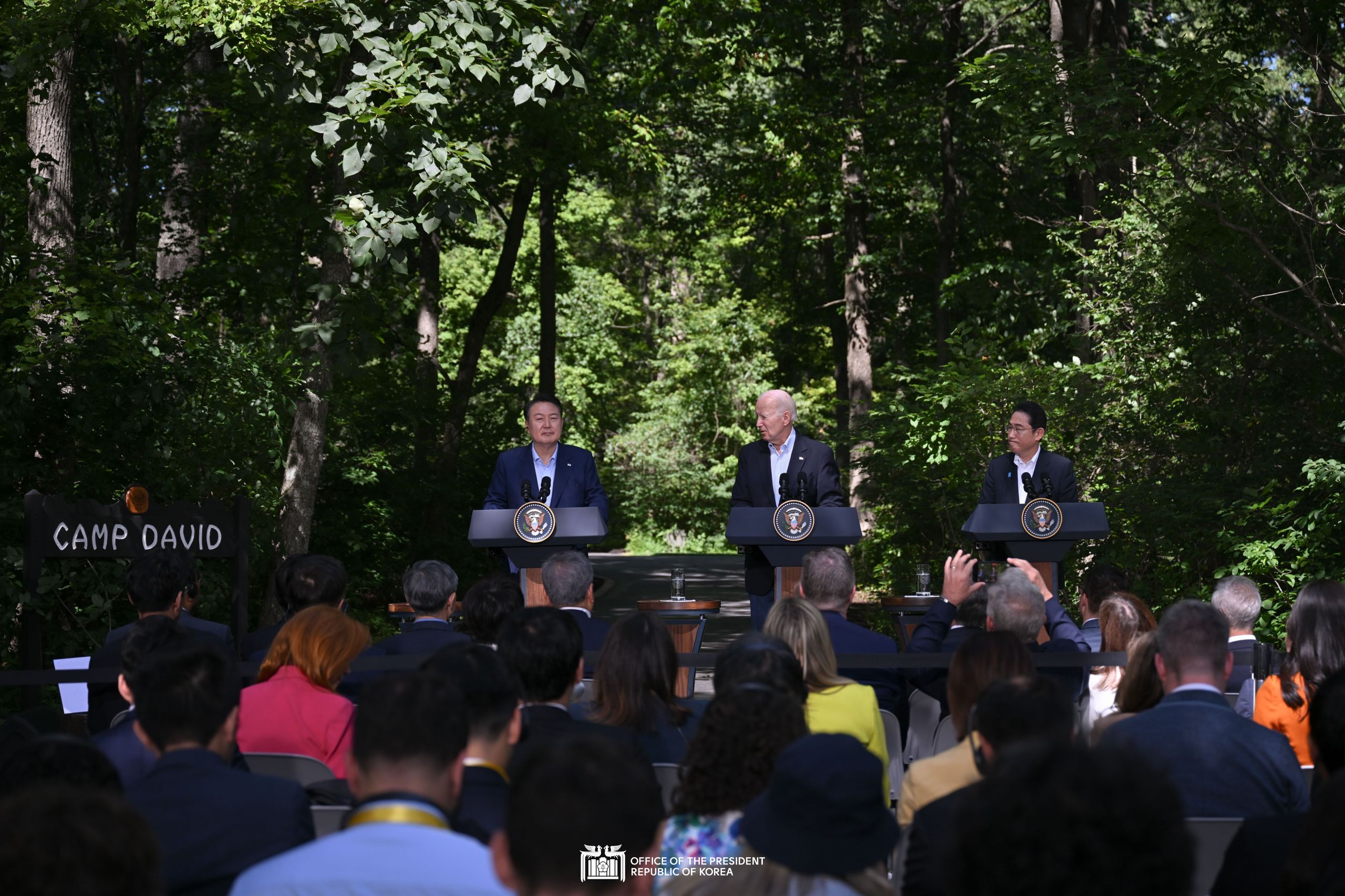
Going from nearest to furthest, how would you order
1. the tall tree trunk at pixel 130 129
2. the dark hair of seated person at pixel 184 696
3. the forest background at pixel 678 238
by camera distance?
the dark hair of seated person at pixel 184 696, the forest background at pixel 678 238, the tall tree trunk at pixel 130 129

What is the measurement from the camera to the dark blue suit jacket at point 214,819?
8.71ft

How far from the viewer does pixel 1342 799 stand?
2.09m

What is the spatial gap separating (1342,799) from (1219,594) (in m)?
3.42

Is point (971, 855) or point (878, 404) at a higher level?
point (878, 404)

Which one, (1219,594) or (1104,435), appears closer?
(1219,594)

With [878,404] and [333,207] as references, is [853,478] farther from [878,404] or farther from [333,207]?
[333,207]

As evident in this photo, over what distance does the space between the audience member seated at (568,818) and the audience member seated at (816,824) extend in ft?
1.17

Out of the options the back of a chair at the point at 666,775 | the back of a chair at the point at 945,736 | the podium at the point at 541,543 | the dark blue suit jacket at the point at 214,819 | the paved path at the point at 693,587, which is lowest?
Answer: the paved path at the point at 693,587

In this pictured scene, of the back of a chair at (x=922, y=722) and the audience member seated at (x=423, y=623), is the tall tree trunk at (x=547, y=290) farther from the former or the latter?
the back of a chair at (x=922, y=722)

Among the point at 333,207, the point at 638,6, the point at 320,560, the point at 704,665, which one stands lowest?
the point at 704,665

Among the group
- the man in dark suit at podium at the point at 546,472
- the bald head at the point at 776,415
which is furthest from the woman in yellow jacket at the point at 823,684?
the man in dark suit at podium at the point at 546,472

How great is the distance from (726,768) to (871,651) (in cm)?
238

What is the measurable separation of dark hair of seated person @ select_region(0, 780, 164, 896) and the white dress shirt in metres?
5.75

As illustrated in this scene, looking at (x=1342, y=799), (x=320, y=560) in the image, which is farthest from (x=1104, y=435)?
(x=1342, y=799)
